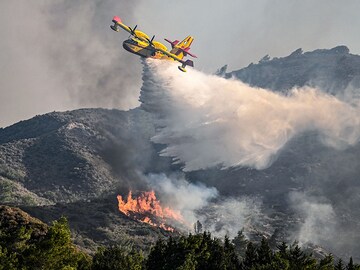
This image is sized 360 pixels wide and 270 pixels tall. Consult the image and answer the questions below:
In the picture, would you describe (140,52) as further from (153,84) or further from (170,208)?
(170,208)

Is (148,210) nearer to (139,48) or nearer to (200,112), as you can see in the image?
(200,112)

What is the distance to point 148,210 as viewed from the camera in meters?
172

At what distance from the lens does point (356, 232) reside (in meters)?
177

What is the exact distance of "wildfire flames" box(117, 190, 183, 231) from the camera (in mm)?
161113

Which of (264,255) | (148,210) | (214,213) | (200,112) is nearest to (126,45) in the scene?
(200,112)

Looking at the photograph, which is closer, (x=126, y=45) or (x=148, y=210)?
(x=126, y=45)

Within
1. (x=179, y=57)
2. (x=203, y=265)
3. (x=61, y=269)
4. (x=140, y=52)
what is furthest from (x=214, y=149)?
(x=61, y=269)

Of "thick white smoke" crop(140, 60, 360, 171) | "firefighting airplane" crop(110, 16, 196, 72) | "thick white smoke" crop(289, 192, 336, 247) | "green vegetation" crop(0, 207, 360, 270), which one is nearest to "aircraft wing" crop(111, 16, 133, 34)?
"firefighting airplane" crop(110, 16, 196, 72)

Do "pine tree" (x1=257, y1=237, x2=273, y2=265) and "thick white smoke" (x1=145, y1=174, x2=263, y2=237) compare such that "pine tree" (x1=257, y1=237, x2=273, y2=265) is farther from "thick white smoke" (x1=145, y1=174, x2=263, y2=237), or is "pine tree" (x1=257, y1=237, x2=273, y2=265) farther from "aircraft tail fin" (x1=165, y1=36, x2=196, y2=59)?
"thick white smoke" (x1=145, y1=174, x2=263, y2=237)

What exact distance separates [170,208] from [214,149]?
2867 centimetres

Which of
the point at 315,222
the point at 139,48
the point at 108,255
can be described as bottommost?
the point at 108,255

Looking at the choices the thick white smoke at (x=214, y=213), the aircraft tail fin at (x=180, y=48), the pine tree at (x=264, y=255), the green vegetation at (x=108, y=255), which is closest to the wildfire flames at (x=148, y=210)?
the thick white smoke at (x=214, y=213)

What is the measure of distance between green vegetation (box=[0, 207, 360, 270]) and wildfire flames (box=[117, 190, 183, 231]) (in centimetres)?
11102

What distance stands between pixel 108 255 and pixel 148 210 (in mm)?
133131
